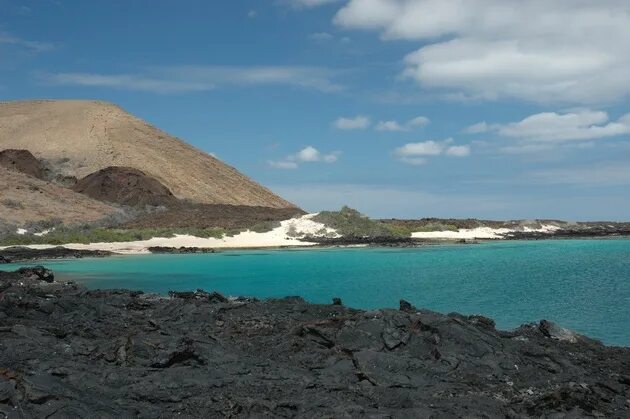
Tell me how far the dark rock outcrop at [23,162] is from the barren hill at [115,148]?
5.58m

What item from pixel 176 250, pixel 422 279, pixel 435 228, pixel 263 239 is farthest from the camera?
pixel 435 228

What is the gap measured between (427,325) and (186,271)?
84.9 feet

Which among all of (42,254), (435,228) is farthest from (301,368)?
(435,228)

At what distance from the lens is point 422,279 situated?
33.5 m

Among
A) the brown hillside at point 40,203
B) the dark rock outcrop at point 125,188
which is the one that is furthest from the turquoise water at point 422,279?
→ the dark rock outcrop at point 125,188

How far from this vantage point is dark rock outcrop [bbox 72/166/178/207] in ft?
282

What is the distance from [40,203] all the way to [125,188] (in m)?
17.9

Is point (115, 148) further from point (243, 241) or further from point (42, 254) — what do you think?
point (42, 254)

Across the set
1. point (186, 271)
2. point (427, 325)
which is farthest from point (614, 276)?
point (427, 325)

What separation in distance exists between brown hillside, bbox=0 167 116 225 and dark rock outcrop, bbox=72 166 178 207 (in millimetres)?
5078

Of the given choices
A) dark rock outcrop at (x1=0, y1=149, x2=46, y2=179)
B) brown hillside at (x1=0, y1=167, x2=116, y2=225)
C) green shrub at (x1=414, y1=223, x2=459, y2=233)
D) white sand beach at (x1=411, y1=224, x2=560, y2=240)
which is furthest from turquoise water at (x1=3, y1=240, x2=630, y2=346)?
dark rock outcrop at (x1=0, y1=149, x2=46, y2=179)

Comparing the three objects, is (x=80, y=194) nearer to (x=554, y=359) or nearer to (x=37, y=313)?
(x=37, y=313)

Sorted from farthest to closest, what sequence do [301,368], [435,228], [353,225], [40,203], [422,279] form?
1. [435,228]
2. [353,225]
3. [40,203]
4. [422,279]
5. [301,368]

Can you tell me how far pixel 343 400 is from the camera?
1021 cm
